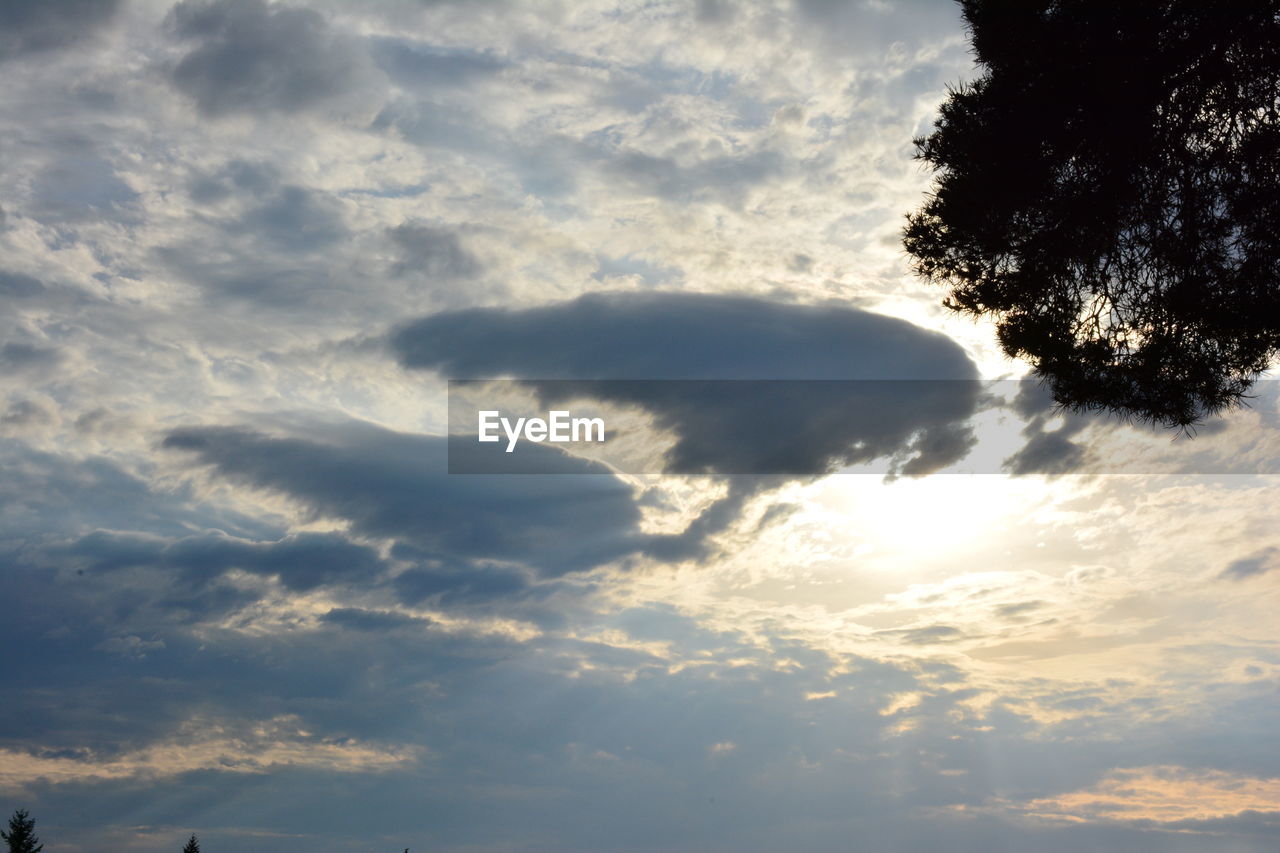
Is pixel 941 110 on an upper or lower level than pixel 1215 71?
upper

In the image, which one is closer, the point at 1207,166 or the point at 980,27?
the point at 1207,166

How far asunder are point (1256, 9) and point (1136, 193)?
9.49 feet

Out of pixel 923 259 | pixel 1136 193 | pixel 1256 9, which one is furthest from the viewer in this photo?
pixel 923 259

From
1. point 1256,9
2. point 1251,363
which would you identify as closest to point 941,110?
point 1256,9

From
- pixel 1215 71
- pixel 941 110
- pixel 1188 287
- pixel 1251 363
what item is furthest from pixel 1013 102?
pixel 1251 363

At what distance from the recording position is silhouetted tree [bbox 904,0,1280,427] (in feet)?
47.7

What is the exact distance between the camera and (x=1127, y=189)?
15.2 m

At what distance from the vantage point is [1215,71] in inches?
579

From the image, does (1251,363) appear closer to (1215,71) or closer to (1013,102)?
(1215,71)

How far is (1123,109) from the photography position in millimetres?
15000

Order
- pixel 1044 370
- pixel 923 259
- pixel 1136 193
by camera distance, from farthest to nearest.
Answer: pixel 923 259
pixel 1044 370
pixel 1136 193

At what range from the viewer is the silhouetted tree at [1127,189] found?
14531 mm

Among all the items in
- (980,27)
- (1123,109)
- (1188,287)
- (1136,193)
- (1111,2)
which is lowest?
(1188,287)

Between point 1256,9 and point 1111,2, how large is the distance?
76.1 inches
